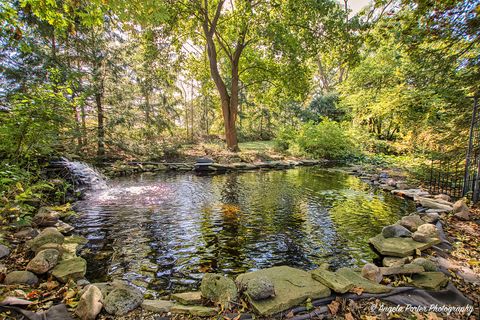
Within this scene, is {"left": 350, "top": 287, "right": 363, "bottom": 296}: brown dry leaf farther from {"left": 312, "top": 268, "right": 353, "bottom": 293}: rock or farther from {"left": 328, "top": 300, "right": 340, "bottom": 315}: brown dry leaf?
{"left": 328, "top": 300, "right": 340, "bottom": 315}: brown dry leaf

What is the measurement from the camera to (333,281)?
87.2 inches

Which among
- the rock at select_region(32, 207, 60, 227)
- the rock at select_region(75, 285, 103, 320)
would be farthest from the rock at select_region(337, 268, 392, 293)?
the rock at select_region(32, 207, 60, 227)

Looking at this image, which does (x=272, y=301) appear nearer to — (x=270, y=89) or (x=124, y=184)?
(x=124, y=184)

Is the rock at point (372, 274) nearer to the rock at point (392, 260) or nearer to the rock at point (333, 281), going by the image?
the rock at point (333, 281)

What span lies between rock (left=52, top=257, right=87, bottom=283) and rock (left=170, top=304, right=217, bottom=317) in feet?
4.13

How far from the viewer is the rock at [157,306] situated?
1984 millimetres

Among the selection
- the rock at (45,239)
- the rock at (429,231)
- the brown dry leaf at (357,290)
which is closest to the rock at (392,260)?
the rock at (429,231)

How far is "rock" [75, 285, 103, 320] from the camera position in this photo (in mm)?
1831

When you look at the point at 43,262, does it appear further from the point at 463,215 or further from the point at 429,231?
the point at 463,215

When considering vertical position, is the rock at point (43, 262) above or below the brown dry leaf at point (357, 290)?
above

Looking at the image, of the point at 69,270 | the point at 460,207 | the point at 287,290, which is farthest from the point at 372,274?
the point at 460,207

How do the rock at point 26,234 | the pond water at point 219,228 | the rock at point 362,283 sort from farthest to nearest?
the rock at point 26,234
the pond water at point 219,228
the rock at point 362,283

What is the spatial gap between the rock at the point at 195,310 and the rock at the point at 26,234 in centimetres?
264

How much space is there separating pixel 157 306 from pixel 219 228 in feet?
7.02
